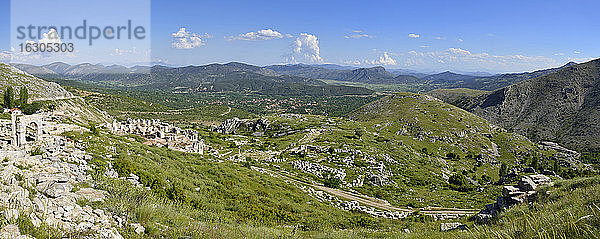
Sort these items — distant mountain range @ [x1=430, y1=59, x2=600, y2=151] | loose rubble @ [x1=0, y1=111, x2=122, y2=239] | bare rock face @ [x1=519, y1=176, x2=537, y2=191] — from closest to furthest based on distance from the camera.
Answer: loose rubble @ [x1=0, y1=111, x2=122, y2=239]
bare rock face @ [x1=519, y1=176, x2=537, y2=191]
distant mountain range @ [x1=430, y1=59, x2=600, y2=151]

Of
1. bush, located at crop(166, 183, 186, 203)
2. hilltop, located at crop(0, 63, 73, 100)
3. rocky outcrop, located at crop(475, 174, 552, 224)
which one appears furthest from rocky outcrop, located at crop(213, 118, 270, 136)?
rocky outcrop, located at crop(475, 174, 552, 224)

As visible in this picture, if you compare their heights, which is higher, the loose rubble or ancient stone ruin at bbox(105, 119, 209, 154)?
the loose rubble

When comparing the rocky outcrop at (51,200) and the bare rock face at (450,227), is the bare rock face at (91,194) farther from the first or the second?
the bare rock face at (450,227)

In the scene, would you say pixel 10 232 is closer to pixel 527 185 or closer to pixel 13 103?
pixel 527 185

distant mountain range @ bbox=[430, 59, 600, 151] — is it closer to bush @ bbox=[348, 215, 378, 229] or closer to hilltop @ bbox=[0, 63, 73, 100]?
bush @ bbox=[348, 215, 378, 229]

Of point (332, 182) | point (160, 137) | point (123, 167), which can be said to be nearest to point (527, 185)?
point (332, 182)

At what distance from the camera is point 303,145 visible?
60469 millimetres

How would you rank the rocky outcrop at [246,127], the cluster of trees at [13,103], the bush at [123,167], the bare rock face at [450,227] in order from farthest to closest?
the rocky outcrop at [246,127], the cluster of trees at [13,103], the bush at [123,167], the bare rock face at [450,227]

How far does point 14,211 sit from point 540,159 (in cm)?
12089

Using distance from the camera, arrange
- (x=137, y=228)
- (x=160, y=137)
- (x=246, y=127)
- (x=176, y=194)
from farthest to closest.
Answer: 1. (x=246, y=127)
2. (x=160, y=137)
3. (x=176, y=194)
4. (x=137, y=228)

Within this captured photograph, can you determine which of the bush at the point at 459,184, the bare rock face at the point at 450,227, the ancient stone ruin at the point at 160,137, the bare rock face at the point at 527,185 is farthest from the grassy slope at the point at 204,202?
the bush at the point at 459,184

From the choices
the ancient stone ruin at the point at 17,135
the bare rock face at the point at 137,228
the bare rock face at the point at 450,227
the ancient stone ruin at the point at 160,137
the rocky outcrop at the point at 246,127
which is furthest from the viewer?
the rocky outcrop at the point at 246,127

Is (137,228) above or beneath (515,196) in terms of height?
above

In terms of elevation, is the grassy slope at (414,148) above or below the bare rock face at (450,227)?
below
